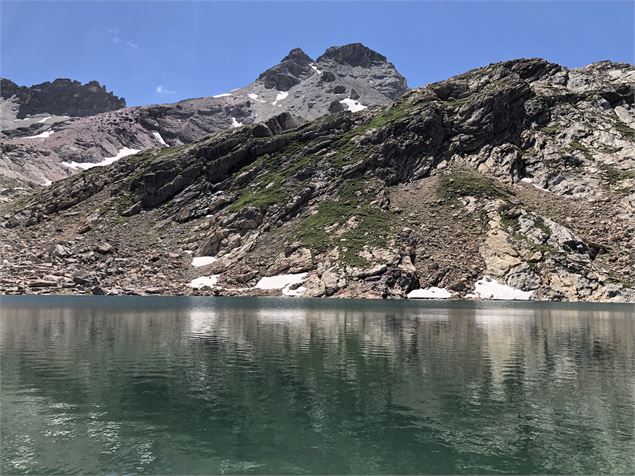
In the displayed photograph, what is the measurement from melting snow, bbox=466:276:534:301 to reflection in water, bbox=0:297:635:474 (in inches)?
3118

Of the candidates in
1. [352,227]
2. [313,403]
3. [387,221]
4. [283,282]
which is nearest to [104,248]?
[283,282]

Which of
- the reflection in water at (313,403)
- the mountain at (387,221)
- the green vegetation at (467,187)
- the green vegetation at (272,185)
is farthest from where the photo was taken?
the green vegetation at (272,185)

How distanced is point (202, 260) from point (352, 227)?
48195 mm

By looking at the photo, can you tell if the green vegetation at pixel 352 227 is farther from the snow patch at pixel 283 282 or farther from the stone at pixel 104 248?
the stone at pixel 104 248

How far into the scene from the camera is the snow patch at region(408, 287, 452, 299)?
136125 mm

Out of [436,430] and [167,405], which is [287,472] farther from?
[167,405]

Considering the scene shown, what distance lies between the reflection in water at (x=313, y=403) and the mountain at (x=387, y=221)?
85853 mm

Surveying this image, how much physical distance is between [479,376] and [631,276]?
123953 millimetres

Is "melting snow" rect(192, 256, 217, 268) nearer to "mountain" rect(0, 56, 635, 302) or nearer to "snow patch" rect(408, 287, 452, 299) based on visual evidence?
"mountain" rect(0, 56, 635, 302)

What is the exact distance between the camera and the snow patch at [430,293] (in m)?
136

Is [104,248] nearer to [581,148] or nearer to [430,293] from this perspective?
[430,293]

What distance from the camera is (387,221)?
6319 inches

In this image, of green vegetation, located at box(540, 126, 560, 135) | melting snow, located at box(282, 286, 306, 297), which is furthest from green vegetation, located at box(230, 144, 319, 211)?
green vegetation, located at box(540, 126, 560, 135)

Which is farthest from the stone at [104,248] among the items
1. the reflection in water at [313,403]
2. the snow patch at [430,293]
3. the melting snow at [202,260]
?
the reflection in water at [313,403]
